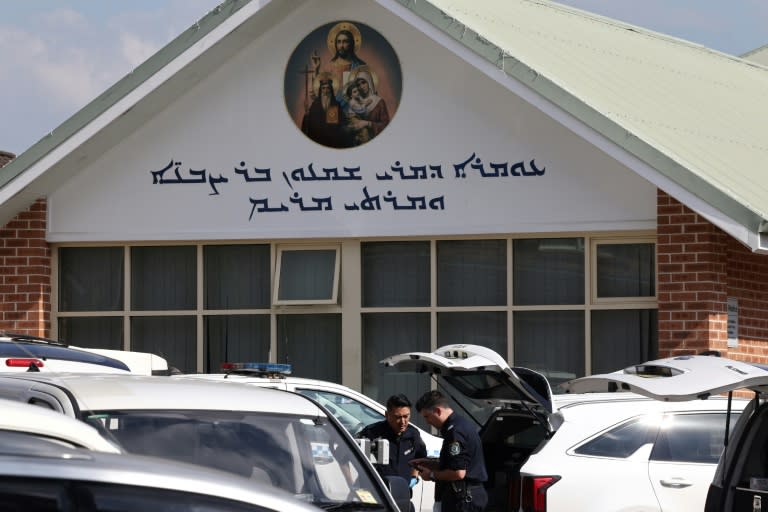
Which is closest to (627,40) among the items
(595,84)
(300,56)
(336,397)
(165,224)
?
(595,84)

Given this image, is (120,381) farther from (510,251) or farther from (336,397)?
(510,251)

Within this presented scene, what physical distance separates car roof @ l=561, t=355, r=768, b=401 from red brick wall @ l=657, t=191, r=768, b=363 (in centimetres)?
602

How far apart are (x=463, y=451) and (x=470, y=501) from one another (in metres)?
0.34

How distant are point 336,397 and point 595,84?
564 cm

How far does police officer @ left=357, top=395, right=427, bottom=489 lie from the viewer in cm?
1130

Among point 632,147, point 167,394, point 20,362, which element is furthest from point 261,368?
point 632,147

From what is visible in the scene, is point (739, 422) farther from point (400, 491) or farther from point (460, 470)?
point (460, 470)

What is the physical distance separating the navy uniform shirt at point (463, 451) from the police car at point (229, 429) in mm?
2966

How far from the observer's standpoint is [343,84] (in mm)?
16344

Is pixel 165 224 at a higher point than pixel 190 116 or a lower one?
lower

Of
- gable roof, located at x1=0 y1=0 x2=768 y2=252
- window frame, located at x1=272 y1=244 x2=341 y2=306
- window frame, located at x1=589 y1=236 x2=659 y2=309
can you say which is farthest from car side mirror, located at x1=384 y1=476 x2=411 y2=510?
window frame, located at x1=272 y1=244 x2=341 y2=306

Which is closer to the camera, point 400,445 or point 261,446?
point 261,446

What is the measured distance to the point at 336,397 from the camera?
12.4 meters

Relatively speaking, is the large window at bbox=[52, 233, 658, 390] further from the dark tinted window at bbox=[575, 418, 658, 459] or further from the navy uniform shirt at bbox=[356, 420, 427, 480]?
the dark tinted window at bbox=[575, 418, 658, 459]
